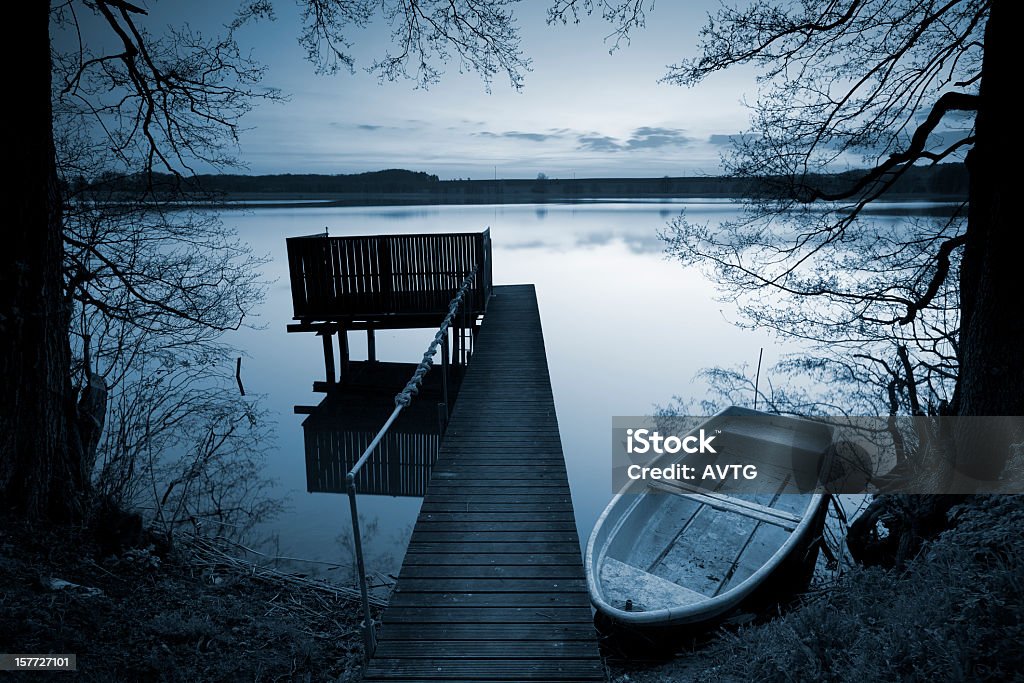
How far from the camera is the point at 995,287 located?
4730 mm

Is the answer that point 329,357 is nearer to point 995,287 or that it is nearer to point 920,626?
point 995,287

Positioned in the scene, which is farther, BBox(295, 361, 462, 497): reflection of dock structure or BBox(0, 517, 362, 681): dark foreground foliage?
BBox(295, 361, 462, 497): reflection of dock structure

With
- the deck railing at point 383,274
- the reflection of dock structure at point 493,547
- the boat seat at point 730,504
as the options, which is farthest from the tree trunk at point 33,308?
the deck railing at point 383,274

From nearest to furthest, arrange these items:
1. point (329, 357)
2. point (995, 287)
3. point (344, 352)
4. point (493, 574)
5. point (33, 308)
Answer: point (493, 574)
point (33, 308)
point (995, 287)
point (329, 357)
point (344, 352)

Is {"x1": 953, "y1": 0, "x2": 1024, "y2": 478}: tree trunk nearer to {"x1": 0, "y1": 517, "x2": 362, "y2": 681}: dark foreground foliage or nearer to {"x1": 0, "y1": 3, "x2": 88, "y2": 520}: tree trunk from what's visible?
{"x1": 0, "y1": 517, "x2": 362, "y2": 681}: dark foreground foliage

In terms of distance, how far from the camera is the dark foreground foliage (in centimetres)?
348

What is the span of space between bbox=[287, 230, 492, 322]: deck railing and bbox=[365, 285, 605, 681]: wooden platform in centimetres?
691

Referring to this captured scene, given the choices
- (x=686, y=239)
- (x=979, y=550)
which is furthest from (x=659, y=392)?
(x=979, y=550)

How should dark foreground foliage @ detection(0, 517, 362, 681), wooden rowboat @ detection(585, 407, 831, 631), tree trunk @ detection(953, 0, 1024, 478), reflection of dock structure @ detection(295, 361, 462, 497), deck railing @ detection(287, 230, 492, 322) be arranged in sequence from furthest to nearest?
1. deck railing @ detection(287, 230, 492, 322)
2. reflection of dock structure @ detection(295, 361, 462, 497)
3. wooden rowboat @ detection(585, 407, 831, 631)
4. tree trunk @ detection(953, 0, 1024, 478)
5. dark foreground foliage @ detection(0, 517, 362, 681)

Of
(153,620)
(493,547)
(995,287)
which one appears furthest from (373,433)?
(995,287)

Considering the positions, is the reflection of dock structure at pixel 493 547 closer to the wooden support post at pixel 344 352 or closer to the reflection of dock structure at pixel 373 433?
the reflection of dock structure at pixel 373 433

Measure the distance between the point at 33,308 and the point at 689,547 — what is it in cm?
729

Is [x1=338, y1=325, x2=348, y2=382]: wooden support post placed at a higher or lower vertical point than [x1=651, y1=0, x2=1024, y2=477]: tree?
lower

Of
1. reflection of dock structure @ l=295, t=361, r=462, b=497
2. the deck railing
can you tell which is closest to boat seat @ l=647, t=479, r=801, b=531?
reflection of dock structure @ l=295, t=361, r=462, b=497
